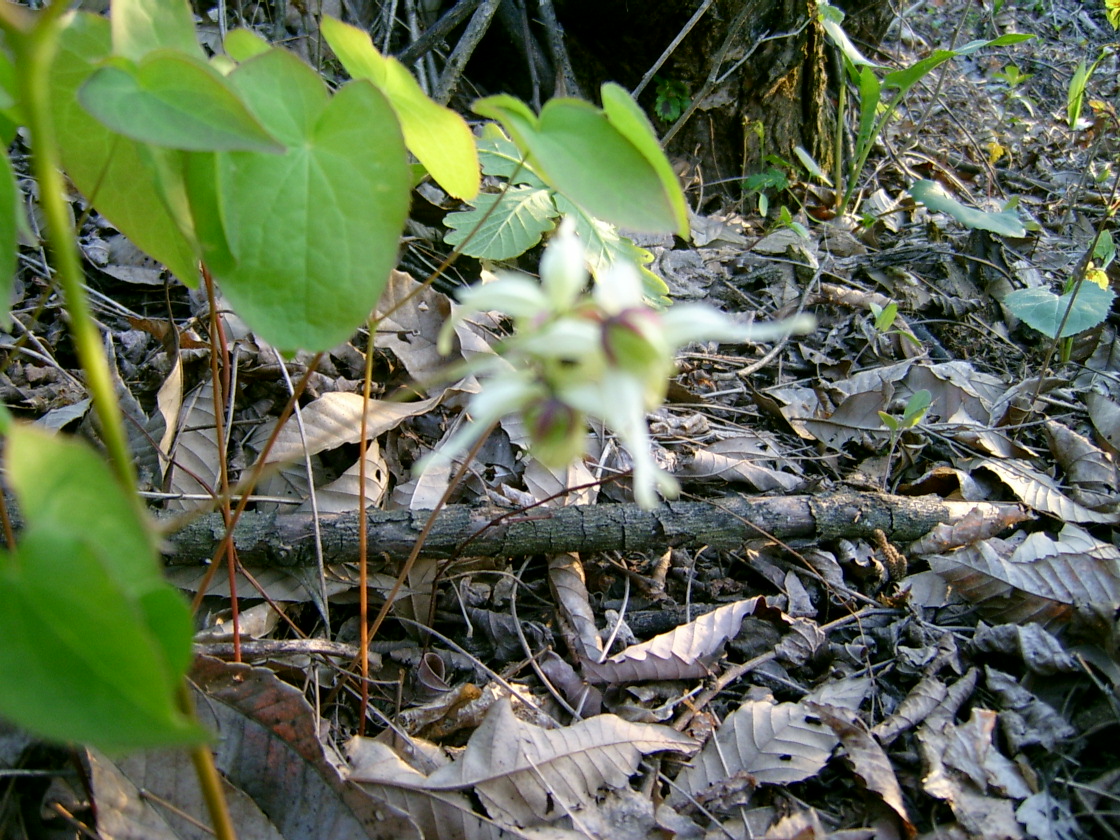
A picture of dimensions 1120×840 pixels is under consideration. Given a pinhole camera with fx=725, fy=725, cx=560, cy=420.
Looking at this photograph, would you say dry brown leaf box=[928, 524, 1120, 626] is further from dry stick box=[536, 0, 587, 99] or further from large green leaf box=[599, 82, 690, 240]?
dry stick box=[536, 0, 587, 99]

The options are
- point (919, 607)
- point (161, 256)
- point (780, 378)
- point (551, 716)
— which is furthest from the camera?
point (780, 378)

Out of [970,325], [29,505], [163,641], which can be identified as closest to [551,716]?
[163,641]

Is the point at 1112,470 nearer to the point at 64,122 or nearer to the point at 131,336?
the point at 64,122

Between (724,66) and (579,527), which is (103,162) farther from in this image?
(724,66)

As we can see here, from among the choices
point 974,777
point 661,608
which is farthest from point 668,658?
point 974,777

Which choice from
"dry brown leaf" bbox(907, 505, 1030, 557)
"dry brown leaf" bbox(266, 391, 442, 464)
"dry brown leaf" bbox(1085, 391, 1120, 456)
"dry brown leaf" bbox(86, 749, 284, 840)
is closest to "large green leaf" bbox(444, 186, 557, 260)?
"dry brown leaf" bbox(266, 391, 442, 464)

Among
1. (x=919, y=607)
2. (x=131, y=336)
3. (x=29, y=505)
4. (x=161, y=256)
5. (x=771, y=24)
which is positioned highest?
(x=771, y=24)

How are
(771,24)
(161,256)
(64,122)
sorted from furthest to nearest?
(771,24) → (161,256) → (64,122)

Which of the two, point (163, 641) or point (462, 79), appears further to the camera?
point (462, 79)
